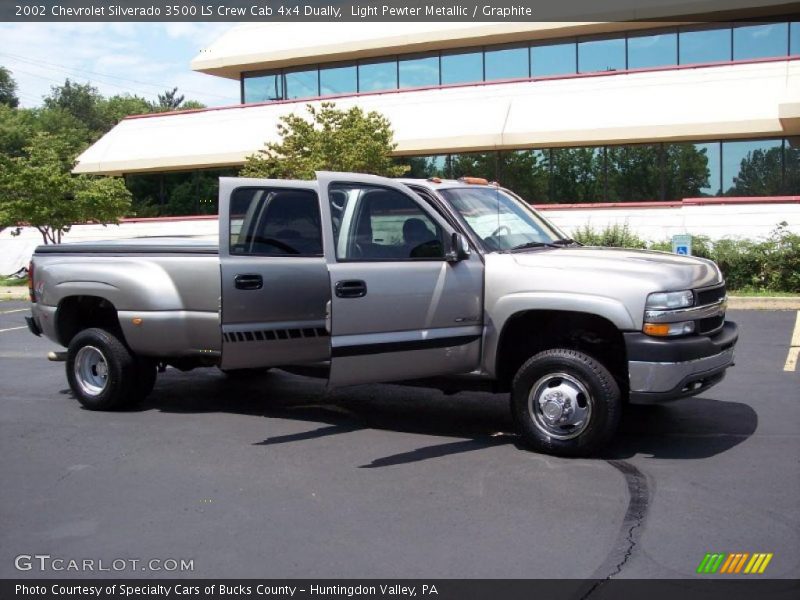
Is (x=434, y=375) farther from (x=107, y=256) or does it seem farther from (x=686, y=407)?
(x=107, y=256)

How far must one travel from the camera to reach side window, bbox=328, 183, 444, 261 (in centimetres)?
671

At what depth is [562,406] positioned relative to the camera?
622 cm

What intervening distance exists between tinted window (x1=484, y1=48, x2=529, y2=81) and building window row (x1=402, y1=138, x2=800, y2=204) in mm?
4187

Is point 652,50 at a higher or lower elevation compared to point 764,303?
higher

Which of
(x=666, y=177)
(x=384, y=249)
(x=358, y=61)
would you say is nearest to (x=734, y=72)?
(x=666, y=177)

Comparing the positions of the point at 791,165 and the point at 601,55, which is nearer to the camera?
the point at 791,165

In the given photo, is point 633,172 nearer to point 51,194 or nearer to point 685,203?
point 685,203

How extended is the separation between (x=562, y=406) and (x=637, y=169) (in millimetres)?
20787

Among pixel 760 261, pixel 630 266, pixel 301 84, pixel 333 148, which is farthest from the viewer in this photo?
pixel 301 84

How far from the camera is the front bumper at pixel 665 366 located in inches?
231

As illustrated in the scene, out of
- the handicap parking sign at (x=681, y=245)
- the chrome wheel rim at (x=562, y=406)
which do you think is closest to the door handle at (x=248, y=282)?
the chrome wheel rim at (x=562, y=406)

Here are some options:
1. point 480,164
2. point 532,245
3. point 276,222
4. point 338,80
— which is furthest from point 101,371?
point 338,80

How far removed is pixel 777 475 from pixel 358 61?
27982 mm
